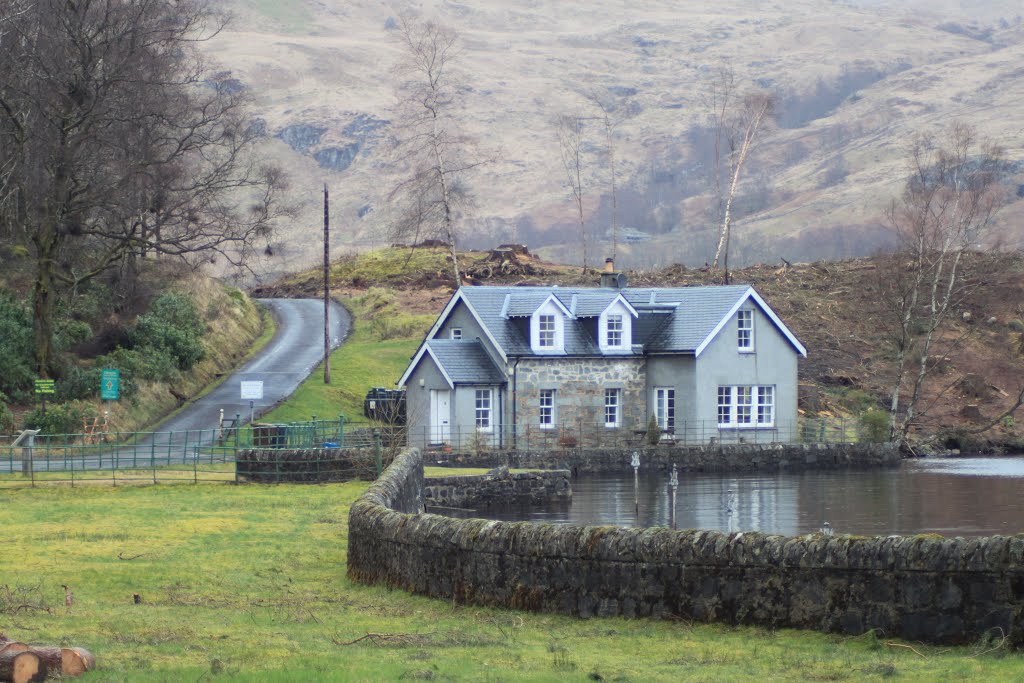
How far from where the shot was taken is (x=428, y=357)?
173ft

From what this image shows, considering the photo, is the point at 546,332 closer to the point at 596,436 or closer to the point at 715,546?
the point at 596,436

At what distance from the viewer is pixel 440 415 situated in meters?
52.5

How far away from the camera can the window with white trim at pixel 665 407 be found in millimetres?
54844

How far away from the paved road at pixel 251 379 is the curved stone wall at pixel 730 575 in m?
21.1

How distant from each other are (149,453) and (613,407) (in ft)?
62.8

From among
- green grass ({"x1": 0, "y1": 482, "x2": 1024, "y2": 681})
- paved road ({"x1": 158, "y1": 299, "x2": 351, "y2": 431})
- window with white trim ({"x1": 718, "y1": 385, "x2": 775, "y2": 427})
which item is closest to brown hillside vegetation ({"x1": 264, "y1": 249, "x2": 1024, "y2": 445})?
paved road ({"x1": 158, "y1": 299, "x2": 351, "y2": 431})

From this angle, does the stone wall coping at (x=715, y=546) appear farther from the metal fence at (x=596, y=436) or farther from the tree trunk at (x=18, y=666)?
the metal fence at (x=596, y=436)

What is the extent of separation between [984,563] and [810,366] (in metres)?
57.7

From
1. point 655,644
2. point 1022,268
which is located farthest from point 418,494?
point 1022,268

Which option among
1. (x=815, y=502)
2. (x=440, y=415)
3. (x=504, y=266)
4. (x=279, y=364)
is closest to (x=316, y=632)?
(x=815, y=502)

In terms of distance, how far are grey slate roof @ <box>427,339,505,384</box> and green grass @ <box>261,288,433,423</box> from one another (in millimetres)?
6097

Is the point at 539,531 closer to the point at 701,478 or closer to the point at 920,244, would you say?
the point at 701,478

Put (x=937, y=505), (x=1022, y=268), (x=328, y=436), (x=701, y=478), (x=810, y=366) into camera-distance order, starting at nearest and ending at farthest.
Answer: (x=937, y=505) → (x=328, y=436) → (x=701, y=478) → (x=810, y=366) → (x=1022, y=268)

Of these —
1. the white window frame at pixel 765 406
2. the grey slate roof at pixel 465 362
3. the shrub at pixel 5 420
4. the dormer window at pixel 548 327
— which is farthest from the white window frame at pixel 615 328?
the shrub at pixel 5 420
